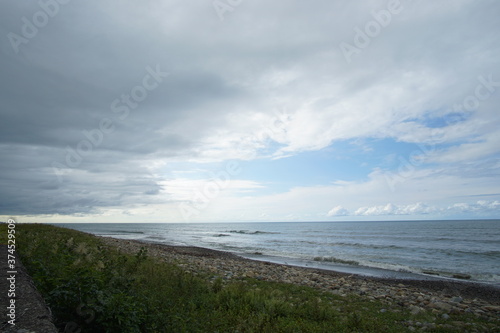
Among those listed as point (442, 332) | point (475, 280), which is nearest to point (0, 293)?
point (442, 332)

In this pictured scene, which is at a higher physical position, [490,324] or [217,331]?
[217,331]

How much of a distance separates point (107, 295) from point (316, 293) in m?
9.92

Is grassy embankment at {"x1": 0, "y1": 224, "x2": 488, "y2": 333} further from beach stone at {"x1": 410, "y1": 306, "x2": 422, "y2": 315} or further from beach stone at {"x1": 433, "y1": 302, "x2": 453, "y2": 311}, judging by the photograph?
beach stone at {"x1": 433, "y1": 302, "x2": 453, "y2": 311}

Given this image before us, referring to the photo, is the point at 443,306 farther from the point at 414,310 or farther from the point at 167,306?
the point at 167,306

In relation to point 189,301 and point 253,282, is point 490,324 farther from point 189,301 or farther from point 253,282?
point 189,301

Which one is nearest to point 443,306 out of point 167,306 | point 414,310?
point 414,310

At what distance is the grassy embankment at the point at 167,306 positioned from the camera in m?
5.52

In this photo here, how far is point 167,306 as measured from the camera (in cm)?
816

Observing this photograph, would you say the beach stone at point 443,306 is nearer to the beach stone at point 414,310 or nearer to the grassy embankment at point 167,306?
the beach stone at point 414,310

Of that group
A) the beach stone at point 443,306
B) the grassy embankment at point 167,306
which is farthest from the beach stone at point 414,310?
the beach stone at point 443,306

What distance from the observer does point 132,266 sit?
12.3m

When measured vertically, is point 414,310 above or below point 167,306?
below

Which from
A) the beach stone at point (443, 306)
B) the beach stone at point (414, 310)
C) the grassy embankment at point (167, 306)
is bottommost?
the beach stone at point (443, 306)

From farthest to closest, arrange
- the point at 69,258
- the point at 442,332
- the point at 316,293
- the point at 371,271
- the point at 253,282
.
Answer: the point at 371,271 < the point at 253,282 < the point at 316,293 < the point at 69,258 < the point at 442,332
